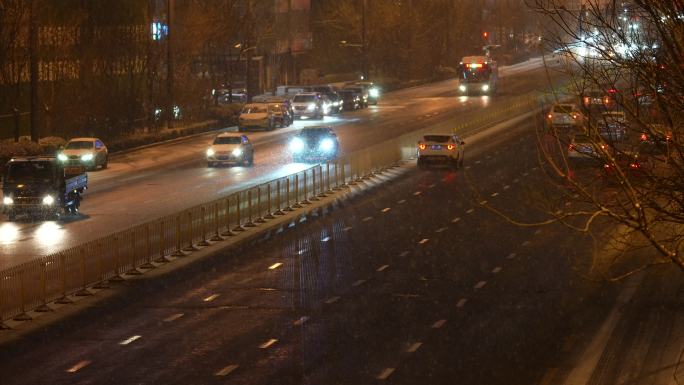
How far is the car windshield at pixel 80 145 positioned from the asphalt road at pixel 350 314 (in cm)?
1680

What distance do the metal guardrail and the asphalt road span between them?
107 centimetres

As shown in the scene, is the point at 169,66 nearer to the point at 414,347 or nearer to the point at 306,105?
the point at 306,105

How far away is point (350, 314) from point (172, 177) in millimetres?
24660

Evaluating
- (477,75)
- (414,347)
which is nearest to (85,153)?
(414,347)

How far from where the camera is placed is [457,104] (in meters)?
85.9

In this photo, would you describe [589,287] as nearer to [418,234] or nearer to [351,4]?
[418,234]

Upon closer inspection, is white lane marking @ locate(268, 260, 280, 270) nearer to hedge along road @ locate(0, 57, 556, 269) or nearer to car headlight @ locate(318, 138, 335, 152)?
hedge along road @ locate(0, 57, 556, 269)

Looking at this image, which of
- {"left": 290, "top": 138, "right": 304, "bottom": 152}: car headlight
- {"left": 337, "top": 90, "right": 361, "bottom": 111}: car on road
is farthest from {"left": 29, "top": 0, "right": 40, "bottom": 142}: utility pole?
{"left": 337, "top": 90, "right": 361, "bottom": 111}: car on road

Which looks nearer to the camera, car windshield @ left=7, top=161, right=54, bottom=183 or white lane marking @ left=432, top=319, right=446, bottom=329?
white lane marking @ left=432, top=319, right=446, bottom=329

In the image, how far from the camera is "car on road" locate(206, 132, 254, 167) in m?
50.1

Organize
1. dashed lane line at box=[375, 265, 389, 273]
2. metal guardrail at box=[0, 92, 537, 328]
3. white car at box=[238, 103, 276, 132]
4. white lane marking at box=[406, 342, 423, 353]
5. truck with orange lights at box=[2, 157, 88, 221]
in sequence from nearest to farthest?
white lane marking at box=[406, 342, 423, 353], metal guardrail at box=[0, 92, 537, 328], dashed lane line at box=[375, 265, 389, 273], truck with orange lights at box=[2, 157, 88, 221], white car at box=[238, 103, 276, 132]

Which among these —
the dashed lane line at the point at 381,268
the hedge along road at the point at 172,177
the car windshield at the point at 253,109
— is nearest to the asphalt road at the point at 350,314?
the dashed lane line at the point at 381,268

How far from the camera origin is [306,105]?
75.0 metres

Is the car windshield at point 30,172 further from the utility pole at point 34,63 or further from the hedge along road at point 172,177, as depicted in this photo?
the utility pole at point 34,63
